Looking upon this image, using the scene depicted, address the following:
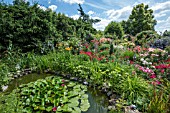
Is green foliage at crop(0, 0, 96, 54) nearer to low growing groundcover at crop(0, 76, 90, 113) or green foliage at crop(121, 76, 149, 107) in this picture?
low growing groundcover at crop(0, 76, 90, 113)

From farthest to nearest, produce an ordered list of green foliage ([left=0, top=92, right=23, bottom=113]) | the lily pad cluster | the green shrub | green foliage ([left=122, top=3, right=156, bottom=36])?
green foliage ([left=122, top=3, right=156, bottom=36]) → the green shrub → the lily pad cluster → green foliage ([left=0, top=92, right=23, bottom=113])

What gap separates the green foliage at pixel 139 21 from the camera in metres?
23.1

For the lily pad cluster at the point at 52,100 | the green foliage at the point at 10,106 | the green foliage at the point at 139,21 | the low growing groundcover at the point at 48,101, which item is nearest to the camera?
the green foliage at the point at 10,106

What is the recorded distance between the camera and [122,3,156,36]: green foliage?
2306 centimetres

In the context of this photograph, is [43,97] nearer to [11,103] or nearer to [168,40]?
[11,103]

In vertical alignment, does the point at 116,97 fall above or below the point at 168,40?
below

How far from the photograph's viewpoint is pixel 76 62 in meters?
5.78

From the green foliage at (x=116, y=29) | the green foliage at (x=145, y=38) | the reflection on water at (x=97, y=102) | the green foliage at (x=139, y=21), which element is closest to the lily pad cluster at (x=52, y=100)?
the reflection on water at (x=97, y=102)

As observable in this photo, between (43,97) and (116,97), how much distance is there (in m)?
1.70

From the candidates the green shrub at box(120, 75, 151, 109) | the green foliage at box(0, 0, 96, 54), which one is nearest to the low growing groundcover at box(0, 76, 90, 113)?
the green shrub at box(120, 75, 151, 109)

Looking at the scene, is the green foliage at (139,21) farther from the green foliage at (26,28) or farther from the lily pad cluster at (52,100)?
the lily pad cluster at (52,100)

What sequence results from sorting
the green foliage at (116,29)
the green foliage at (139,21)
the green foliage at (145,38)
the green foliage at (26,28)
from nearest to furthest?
the green foliage at (26,28)
the green foliage at (145,38)
the green foliage at (116,29)
the green foliage at (139,21)

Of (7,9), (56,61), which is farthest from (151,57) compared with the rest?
(7,9)

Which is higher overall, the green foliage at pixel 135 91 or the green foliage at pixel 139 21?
the green foliage at pixel 139 21
